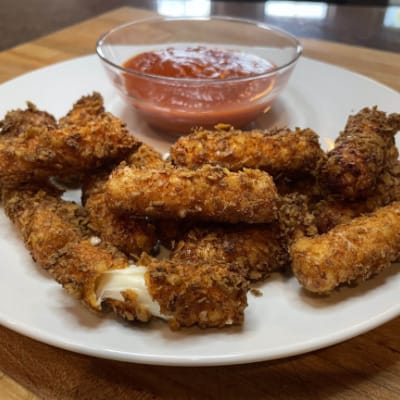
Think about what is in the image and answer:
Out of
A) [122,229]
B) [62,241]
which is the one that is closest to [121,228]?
[122,229]

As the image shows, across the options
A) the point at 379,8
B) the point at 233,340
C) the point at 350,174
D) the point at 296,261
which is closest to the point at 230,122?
the point at 350,174

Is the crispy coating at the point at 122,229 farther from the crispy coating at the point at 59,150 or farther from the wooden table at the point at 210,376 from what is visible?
the wooden table at the point at 210,376

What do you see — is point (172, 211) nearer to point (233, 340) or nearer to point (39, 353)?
point (233, 340)

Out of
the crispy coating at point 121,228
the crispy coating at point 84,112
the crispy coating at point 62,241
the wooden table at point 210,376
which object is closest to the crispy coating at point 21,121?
the crispy coating at point 84,112

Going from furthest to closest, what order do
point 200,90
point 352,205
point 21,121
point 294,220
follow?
1. point 200,90
2. point 21,121
3. point 352,205
4. point 294,220

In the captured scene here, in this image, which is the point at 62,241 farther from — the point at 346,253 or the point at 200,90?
the point at 200,90
